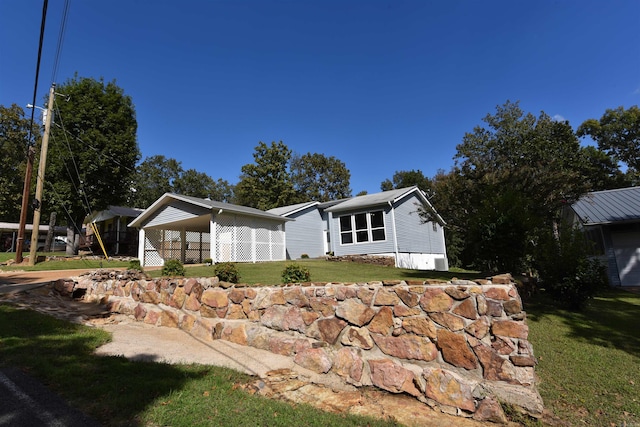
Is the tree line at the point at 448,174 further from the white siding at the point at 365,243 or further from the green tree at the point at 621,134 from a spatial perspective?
the white siding at the point at 365,243

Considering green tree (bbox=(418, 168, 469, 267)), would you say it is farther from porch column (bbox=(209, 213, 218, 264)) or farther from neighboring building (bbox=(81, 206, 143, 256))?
neighboring building (bbox=(81, 206, 143, 256))

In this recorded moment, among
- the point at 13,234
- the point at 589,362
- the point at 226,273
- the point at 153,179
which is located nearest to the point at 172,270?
the point at 226,273

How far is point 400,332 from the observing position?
14.5 ft

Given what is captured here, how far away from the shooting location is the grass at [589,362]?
3.61 metres

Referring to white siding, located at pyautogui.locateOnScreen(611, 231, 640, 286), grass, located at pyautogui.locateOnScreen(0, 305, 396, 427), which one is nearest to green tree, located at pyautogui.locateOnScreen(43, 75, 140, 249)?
grass, located at pyautogui.locateOnScreen(0, 305, 396, 427)

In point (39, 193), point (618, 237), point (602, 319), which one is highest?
point (39, 193)

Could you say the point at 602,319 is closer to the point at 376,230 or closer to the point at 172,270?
the point at 172,270

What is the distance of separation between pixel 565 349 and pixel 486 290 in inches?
107

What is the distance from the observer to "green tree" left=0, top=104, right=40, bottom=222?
31.1 meters

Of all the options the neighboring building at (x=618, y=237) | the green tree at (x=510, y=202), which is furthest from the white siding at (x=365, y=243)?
the neighboring building at (x=618, y=237)

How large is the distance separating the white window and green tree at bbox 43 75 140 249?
16110 millimetres

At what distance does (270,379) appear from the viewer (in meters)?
4.30

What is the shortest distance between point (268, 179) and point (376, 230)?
64.2 feet

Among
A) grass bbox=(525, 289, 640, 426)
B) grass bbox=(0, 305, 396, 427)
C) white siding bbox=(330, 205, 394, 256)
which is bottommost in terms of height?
grass bbox=(525, 289, 640, 426)
